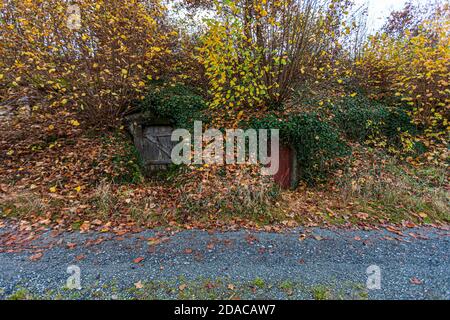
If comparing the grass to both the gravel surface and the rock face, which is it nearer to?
the gravel surface

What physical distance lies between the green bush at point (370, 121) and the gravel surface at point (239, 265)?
12.0 ft

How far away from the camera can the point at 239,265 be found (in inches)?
112

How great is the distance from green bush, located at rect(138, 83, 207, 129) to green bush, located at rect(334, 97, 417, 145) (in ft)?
14.0

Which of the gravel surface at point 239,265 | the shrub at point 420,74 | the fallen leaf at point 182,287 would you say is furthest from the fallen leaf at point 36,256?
the shrub at point 420,74

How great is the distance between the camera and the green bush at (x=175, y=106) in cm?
580

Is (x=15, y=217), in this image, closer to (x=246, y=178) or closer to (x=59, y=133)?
(x=59, y=133)

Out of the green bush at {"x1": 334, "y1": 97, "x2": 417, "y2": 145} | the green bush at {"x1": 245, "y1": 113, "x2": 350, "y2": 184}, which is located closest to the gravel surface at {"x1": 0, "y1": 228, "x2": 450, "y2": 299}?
the green bush at {"x1": 245, "y1": 113, "x2": 350, "y2": 184}

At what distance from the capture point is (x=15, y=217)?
13.3 feet

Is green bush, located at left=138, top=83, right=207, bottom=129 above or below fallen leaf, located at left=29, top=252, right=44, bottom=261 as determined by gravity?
above

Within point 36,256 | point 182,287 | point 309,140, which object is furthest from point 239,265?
point 309,140

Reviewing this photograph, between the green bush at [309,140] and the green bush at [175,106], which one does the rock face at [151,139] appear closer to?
the green bush at [175,106]

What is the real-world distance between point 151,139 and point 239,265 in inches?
177

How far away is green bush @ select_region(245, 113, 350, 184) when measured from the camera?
17.4ft

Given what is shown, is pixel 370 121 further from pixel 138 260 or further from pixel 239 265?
pixel 138 260
